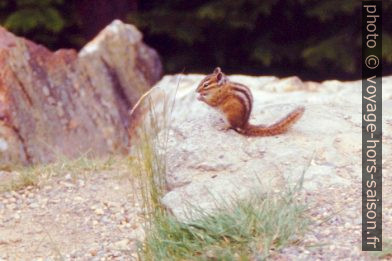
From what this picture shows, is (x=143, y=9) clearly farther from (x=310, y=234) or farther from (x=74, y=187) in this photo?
(x=310, y=234)

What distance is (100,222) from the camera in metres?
5.68

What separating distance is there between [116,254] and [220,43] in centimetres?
439

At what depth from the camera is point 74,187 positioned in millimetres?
6234

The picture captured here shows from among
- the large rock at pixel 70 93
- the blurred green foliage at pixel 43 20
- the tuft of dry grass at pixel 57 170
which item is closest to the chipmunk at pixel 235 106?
the tuft of dry grass at pixel 57 170

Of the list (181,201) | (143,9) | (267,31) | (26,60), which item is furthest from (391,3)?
(181,201)

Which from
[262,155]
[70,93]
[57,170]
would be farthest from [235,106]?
[70,93]

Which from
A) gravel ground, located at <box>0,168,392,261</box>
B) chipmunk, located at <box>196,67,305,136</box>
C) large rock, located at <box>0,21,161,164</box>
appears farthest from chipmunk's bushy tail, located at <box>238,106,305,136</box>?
large rock, located at <box>0,21,161,164</box>

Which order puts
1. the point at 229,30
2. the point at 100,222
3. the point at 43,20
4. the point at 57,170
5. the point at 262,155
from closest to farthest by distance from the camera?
the point at 262,155, the point at 100,222, the point at 57,170, the point at 43,20, the point at 229,30

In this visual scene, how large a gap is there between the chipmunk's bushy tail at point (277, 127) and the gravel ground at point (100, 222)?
70cm

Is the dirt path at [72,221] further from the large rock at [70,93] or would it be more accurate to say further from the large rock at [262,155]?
the large rock at [70,93]

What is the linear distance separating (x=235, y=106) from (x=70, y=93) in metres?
2.50

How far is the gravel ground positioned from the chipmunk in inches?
28.3

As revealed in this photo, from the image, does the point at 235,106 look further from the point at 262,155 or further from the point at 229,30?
the point at 229,30

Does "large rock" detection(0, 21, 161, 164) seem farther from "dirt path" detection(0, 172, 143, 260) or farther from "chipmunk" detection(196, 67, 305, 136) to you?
"chipmunk" detection(196, 67, 305, 136)
